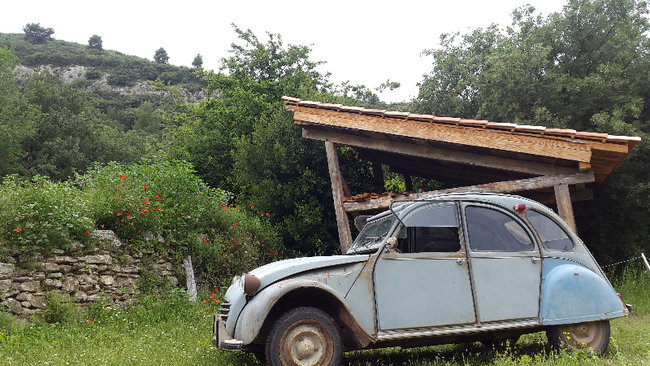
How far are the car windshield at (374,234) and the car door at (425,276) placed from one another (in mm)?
219

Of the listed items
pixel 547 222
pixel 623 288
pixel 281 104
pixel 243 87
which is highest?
pixel 243 87

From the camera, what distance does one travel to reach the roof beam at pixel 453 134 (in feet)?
27.7

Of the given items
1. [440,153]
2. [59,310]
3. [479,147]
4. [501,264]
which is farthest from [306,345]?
[440,153]

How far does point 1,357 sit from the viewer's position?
6.00 m

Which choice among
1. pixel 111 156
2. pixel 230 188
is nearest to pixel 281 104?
pixel 230 188

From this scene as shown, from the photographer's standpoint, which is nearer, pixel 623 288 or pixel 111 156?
pixel 623 288

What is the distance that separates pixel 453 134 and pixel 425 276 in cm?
449

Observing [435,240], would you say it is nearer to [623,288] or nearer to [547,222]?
[547,222]

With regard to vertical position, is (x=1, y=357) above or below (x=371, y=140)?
below

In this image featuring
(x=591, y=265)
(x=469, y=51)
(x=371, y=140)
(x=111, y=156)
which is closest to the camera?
(x=591, y=265)

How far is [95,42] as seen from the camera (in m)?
107

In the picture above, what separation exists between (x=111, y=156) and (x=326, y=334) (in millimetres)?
36960

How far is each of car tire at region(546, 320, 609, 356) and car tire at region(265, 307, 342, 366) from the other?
2523 mm

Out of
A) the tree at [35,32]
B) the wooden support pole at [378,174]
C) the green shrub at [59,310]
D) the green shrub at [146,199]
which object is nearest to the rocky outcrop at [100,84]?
the tree at [35,32]
